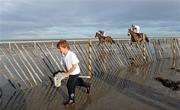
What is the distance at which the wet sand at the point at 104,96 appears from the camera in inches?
360

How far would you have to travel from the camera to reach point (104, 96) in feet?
34.2

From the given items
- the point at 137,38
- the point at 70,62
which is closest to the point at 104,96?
the point at 70,62

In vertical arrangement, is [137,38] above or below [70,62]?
below

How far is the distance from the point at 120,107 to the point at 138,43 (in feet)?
43.2

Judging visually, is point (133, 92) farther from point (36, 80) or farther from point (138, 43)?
point (138, 43)

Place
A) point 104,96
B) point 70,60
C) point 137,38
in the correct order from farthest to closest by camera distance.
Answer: point 137,38, point 104,96, point 70,60

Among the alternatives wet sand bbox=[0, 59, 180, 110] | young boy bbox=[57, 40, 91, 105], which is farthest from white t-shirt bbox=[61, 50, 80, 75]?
wet sand bbox=[0, 59, 180, 110]

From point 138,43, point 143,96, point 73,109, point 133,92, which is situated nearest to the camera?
point 73,109

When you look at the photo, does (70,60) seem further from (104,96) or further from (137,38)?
(137,38)

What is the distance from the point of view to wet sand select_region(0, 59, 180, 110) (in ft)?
30.0

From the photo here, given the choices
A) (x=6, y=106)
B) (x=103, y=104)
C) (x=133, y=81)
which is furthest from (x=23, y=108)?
(x=133, y=81)

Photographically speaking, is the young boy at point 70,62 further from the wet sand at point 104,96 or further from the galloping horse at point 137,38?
the galloping horse at point 137,38

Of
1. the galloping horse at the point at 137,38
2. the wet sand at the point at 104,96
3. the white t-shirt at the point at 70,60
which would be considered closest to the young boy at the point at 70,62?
the white t-shirt at the point at 70,60

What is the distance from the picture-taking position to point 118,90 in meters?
11.4
